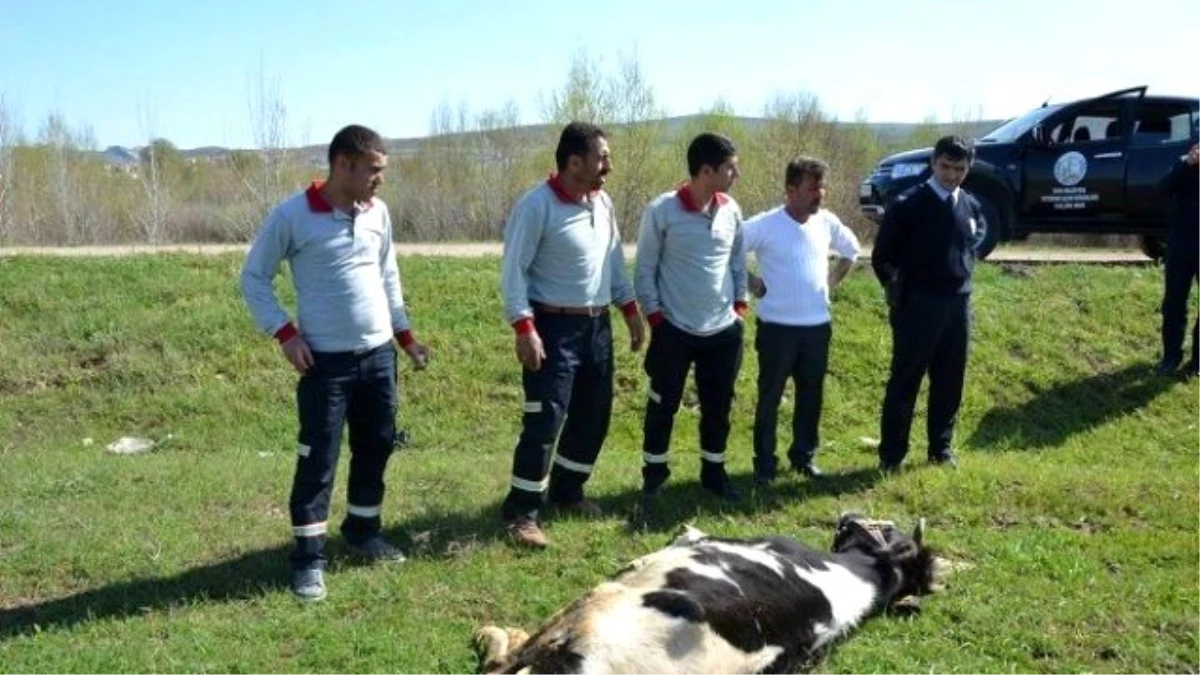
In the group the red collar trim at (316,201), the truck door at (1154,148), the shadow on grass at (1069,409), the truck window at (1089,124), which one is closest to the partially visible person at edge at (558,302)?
the red collar trim at (316,201)

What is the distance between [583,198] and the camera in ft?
17.3

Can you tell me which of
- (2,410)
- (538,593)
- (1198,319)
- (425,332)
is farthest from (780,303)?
(2,410)

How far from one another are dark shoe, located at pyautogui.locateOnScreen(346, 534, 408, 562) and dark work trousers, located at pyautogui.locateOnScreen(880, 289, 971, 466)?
10.6ft

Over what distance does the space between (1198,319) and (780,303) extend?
17.3 ft

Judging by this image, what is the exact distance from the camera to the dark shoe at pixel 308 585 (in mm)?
4570

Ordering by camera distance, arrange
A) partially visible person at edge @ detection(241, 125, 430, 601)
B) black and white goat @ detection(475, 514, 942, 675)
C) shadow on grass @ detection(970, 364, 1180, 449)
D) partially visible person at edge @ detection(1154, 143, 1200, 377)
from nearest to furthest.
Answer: black and white goat @ detection(475, 514, 942, 675), partially visible person at edge @ detection(241, 125, 430, 601), shadow on grass @ detection(970, 364, 1180, 449), partially visible person at edge @ detection(1154, 143, 1200, 377)

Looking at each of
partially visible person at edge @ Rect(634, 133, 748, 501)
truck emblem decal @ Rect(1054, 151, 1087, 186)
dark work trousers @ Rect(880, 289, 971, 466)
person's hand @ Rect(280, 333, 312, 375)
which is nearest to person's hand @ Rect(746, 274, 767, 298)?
partially visible person at edge @ Rect(634, 133, 748, 501)

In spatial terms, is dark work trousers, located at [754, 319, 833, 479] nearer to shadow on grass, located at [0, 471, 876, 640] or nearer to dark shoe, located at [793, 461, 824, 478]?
dark shoe, located at [793, 461, 824, 478]

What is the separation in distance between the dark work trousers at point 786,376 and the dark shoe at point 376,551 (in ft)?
7.97

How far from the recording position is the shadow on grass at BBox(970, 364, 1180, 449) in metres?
9.07

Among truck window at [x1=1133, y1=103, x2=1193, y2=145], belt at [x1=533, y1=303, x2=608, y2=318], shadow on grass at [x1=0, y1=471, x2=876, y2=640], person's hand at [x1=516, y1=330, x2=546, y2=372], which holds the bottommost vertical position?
shadow on grass at [x1=0, y1=471, x2=876, y2=640]

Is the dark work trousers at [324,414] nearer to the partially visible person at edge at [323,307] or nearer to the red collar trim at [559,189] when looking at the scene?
the partially visible person at edge at [323,307]

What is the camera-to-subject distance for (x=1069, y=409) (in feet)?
31.7

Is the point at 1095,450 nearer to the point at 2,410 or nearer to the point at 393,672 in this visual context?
the point at 393,672
